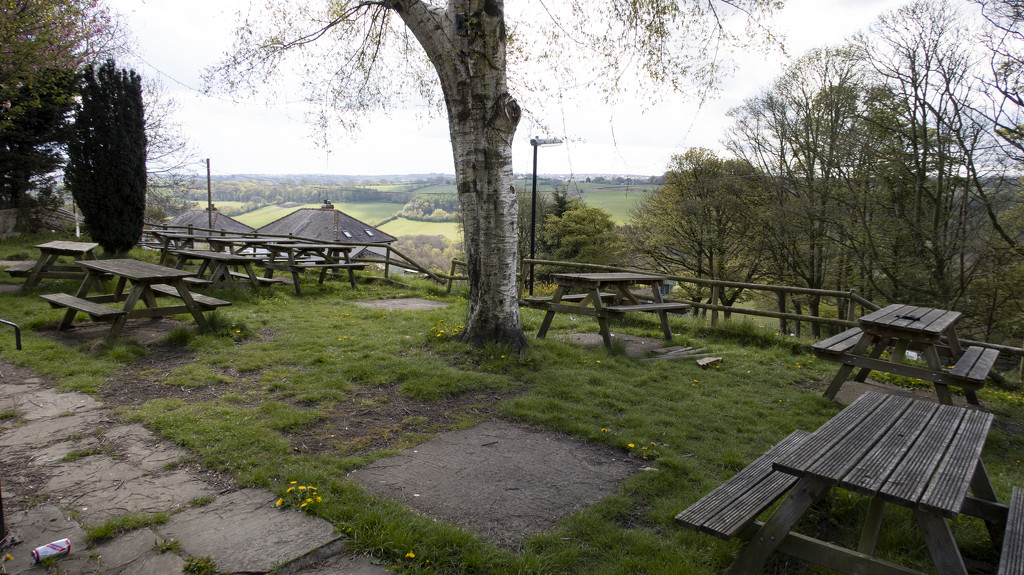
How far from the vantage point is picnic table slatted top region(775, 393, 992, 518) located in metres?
1.90

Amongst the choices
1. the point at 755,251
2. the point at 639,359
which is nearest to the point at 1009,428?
the point at 639,359

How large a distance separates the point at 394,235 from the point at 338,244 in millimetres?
35414

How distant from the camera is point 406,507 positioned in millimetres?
2855

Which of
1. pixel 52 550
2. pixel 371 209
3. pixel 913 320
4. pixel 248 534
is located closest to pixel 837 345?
pixel 913 320

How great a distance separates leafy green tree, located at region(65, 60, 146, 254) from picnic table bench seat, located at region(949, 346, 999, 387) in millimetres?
12995

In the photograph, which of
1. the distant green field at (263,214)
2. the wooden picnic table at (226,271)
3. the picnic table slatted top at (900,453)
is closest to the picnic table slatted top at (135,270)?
the wooden picnic table at (226,271)

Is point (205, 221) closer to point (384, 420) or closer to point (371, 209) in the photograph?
point (371, 209)

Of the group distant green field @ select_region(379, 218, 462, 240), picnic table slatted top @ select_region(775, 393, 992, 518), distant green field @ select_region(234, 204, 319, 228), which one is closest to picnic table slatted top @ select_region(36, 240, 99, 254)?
picnic table slatted top @ select_region(775, 393, 992, 518)

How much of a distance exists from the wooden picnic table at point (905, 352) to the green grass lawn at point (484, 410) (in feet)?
1.65

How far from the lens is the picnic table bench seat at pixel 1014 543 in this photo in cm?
188

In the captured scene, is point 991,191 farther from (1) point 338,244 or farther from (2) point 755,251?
(1) point 338,244

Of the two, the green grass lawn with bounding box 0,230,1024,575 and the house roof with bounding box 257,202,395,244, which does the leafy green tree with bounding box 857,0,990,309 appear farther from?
the house roof with bounding box 257,202,395,244

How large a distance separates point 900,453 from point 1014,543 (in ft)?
1.45

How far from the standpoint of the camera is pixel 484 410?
4559 mm
